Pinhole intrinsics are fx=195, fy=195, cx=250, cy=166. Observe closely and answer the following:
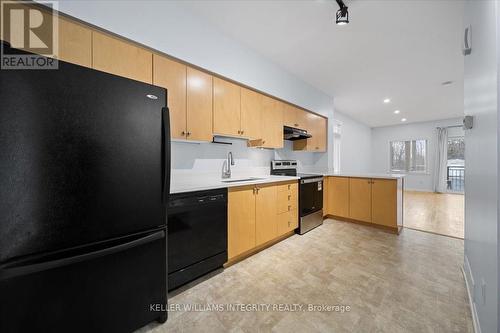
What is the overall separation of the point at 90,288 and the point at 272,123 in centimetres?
263

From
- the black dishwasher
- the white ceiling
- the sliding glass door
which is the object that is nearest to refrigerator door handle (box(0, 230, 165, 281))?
the black dishwasher

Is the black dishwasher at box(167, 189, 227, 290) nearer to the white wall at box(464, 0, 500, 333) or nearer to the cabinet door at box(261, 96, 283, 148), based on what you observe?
the cabinet door at box(261, 96, 283, 148)

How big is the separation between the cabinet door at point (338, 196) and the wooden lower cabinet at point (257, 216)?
1.34 meters

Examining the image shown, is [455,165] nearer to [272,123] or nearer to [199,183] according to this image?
[272,123]

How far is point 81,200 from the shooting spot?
102 centimetres

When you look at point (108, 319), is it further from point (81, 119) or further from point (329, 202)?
point (329, 202)

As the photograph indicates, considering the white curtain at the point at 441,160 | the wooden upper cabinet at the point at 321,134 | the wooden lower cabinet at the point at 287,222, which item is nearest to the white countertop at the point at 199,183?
the wooden lower cabinet at the point at 287,222

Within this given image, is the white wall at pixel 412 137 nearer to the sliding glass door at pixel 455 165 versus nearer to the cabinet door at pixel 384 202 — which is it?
the sliding glass door at pixel 455 165

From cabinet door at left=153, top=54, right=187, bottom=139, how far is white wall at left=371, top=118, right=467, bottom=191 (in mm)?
8825

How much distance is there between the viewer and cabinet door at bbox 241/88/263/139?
2547 millimetres

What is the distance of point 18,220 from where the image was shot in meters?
0.87

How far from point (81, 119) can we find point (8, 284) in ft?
2.59

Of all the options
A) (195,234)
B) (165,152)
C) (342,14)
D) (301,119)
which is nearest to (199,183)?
(195,234)

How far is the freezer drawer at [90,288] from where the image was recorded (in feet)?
2.85
